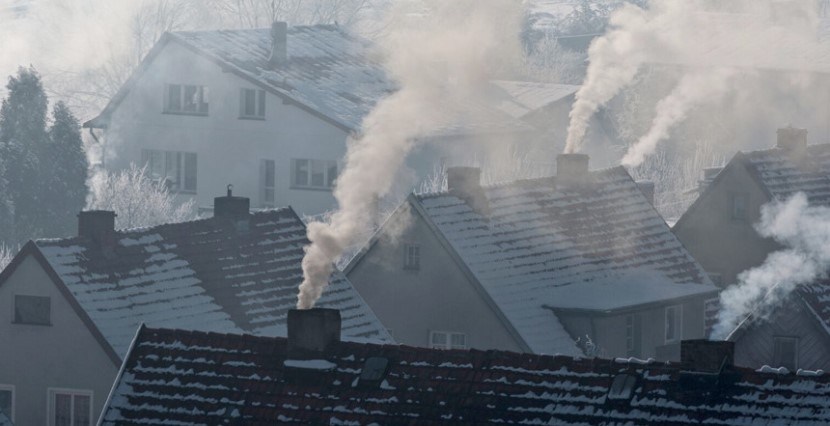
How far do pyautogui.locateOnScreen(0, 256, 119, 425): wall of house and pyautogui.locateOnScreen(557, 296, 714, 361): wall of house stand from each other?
10.5 metres

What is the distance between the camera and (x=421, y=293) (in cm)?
4109

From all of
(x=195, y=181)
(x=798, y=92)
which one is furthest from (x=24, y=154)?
(x=798, y=92)

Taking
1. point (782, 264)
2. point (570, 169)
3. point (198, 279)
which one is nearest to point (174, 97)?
point (570, 169)

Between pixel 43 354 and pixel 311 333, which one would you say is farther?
pixel 43 354

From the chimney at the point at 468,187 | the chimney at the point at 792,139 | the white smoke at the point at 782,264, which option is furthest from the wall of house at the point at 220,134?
the chimney at the point at 468,187

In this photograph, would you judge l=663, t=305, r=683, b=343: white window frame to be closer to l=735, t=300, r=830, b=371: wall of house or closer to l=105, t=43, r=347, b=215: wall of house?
l=735, t=300, r=830, b=371: wall of house

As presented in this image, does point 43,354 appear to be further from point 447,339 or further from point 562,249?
point 562,249

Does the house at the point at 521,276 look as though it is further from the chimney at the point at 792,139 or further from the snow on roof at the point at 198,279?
the chimney at the point at 792,139

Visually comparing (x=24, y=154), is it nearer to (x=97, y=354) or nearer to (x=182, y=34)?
(x=182, y=34)

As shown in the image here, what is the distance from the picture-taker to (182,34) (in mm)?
69938

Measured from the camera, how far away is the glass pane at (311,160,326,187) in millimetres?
67312

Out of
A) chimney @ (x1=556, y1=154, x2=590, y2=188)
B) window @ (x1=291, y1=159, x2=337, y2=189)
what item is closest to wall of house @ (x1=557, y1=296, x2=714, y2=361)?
chimney @ (x1=556, y1=154, x2=590, y2=188)

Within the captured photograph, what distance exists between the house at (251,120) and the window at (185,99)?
0.03m

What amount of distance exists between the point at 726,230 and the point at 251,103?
25.5 m
